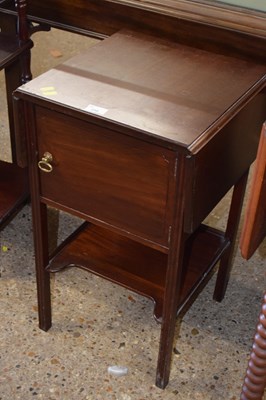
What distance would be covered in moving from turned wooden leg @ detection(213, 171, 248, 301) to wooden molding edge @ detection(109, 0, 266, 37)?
367 mm

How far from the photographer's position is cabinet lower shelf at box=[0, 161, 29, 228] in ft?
6.54

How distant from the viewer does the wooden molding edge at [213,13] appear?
1532mm

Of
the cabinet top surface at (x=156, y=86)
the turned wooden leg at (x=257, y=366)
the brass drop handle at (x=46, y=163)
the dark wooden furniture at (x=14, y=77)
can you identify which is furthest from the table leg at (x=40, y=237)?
the turned wooden leg at (x=257, y=366)

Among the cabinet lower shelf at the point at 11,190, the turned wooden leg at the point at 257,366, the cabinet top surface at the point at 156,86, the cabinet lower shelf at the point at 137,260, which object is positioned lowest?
the cabinet lower shelf at the point at 11,190

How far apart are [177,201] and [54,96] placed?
0.33 meters

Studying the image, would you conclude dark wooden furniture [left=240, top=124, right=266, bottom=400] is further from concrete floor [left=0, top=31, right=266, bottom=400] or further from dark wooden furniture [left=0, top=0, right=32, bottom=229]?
dark wooden furniture [left=0, top=0, right=32, bottom=229]

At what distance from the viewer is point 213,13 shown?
1571 millimetres

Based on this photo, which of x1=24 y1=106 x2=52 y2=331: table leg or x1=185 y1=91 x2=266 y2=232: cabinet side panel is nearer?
x1=185 y1=91 x2=266 y2=232: cabinet side panel

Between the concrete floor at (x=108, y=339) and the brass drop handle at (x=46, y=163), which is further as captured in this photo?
the concrete floor at (x=108, y=339)

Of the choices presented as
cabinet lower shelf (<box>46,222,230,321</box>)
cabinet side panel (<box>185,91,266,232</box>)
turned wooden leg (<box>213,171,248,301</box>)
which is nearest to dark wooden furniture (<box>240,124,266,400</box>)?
cabinet side panel (<box>185,91,266,232</box>)

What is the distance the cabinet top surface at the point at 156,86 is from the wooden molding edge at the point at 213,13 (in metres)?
0.09

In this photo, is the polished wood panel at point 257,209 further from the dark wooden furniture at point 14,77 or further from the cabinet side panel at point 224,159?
the dark wooden furniture at point 14,77

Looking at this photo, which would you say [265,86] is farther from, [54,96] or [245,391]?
[245,391]

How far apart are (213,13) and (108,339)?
913 mm
